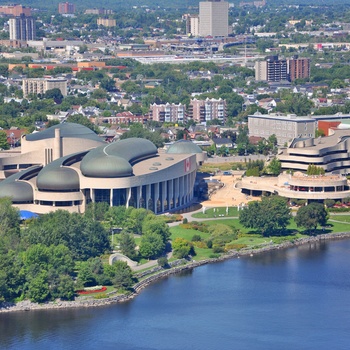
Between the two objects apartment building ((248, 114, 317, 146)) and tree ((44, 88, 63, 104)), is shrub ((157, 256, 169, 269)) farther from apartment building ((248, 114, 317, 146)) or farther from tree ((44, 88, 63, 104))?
tree ((44, 88, 63, 104))

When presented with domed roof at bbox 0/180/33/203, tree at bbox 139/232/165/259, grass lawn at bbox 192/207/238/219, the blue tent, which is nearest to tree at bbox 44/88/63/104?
grass lawn at bbox 192/207/238/219

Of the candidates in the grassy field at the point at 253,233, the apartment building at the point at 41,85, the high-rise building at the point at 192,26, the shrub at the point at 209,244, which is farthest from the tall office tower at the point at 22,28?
the shrub at the point at 209,244

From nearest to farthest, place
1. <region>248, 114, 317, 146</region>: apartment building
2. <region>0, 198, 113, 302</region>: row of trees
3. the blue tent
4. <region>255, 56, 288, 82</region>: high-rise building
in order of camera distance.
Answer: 1. <region>0, 198, 113, 302</region>: row of trees
2. the blue tent
3. <region>248, 114, 317, 146</region>: apartment building
4. <region>255, 56, 288, 82</region>: high-rise building

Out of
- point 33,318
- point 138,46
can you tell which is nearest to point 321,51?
point 138,46

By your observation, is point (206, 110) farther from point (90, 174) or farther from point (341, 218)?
point (90, 174)

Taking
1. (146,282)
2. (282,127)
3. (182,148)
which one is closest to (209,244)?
(146,282)

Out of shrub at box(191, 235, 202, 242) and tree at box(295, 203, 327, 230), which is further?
tree at box(295, 203, 327, 230)

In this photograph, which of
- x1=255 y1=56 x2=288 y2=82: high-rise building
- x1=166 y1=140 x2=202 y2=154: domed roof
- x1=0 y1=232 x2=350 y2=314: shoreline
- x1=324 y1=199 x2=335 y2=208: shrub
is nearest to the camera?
x1=0 y1=232 x2=350 y2=314: shoreline

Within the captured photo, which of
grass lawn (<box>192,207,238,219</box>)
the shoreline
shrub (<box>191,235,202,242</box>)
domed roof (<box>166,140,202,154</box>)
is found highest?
domed roof (<box>166,140,202,154</box>)

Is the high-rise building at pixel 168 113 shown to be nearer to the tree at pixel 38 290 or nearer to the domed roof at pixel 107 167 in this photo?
the domed roof at pixel 107 167
